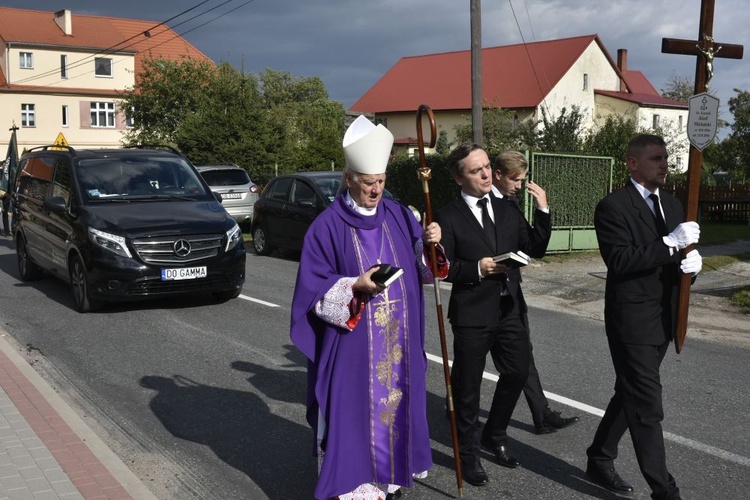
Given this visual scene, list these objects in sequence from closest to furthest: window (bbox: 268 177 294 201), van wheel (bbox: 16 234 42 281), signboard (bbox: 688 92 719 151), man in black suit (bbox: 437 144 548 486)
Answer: man in black suit (bbox: 437 144 548 486) → signboard (bbox: 688 92 719 151) → van wheel (bbox: 16 234 42 281) → window (bbox: 268 177 294 201)

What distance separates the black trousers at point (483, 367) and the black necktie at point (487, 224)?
1.18 feet

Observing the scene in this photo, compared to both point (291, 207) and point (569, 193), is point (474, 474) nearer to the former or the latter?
point (291, 207)

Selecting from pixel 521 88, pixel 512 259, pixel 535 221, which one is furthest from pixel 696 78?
pixel 521 88

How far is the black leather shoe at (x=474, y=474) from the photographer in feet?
15.8

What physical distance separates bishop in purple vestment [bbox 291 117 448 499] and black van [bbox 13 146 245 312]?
20.2 feet

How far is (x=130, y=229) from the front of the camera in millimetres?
10055

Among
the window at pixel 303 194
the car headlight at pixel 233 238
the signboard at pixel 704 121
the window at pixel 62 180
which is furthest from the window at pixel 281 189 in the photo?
the signboard at pixel 704 121

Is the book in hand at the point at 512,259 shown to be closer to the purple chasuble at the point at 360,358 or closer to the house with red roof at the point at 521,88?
the purple chasuble at the point at 360,358

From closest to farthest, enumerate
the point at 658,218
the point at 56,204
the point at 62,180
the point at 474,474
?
the point at 658,218, the point at 474,474, the point at 56,204, the point at 62,180

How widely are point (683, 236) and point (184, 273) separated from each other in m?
7.08

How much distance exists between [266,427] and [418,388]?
2010 mm

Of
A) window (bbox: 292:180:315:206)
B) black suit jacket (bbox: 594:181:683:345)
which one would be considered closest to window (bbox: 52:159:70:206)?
window (bbox: 292:180:315:206)

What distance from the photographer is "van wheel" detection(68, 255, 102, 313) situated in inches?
401

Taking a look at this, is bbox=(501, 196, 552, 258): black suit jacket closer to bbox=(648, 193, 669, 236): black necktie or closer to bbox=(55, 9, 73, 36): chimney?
bbox=(648, 193, 669, 236): black necktie
